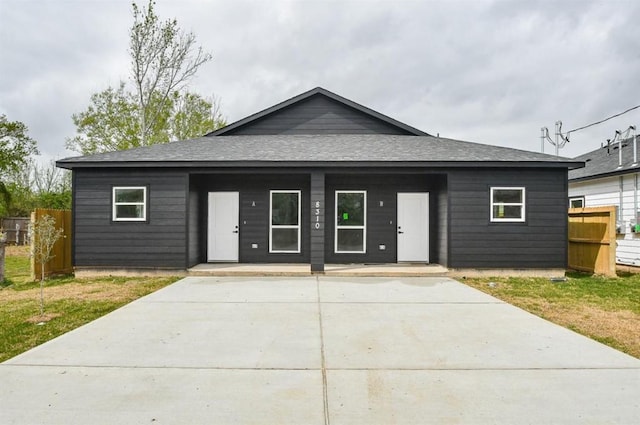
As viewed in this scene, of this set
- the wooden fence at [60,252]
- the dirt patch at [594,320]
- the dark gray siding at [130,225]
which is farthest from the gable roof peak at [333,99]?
the dirt patch at [594,320]

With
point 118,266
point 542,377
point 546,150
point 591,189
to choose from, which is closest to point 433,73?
point 546,150

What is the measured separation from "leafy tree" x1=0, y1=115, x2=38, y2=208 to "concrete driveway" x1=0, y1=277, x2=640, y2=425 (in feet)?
72.8

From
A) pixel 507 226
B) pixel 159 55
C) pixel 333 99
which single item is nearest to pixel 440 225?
pixel 507 226

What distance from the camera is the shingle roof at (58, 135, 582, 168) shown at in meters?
9.27

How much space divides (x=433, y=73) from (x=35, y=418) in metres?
20.1

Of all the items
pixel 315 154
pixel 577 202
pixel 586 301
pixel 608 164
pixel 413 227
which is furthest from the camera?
pixel 577 202

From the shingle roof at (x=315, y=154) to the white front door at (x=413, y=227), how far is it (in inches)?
57.1

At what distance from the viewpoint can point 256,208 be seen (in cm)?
1099

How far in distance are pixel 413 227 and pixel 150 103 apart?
18.1m

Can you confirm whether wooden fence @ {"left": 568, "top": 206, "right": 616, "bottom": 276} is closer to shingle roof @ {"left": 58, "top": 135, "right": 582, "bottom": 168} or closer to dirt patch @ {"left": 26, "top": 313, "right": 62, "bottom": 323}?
shingle roof @ {"left": 58, "top": 135, "right": 582, "bottom": 168}

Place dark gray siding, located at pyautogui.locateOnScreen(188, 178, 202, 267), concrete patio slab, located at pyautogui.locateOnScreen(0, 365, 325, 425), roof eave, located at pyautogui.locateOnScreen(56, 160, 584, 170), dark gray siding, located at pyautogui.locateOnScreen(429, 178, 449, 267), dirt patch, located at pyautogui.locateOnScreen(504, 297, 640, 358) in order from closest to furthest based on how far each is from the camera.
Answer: concrete patio slab, located at pyautogui.locateOnScreen(0, 365, 325, 425)
dirt patch, located at pyautogui.locateOnScreen(504, 297, 640, 358)
roof eave, located at pyautogui.locateOnScreen(56, 160, 584, 170)
dark gray siding, located at pyautogui.locateOnScreen(429, 178, 449, 267)
dark gray siding, located at pyautogui.locateOnScreen(188, 178, 202, 267)

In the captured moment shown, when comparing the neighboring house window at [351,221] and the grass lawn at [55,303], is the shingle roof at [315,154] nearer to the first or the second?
the neighboring house window at [351,221]

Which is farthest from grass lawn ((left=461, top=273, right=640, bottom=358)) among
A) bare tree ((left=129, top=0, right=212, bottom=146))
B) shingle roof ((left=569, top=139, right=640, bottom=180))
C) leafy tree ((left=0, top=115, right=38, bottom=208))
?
leafy tree ((left=0, top=115, right=38, bottom=208))

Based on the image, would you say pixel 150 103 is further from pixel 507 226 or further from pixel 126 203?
pixel 507 226
